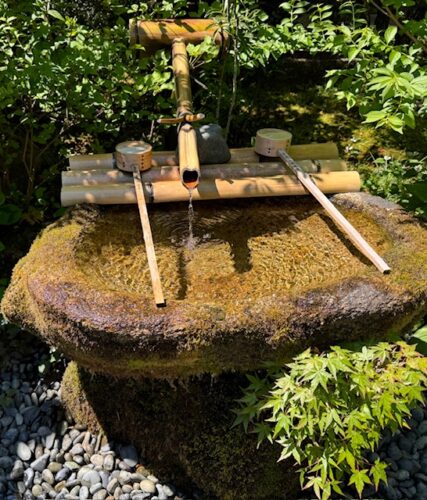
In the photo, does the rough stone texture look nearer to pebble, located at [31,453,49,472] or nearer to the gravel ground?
the gravel ground

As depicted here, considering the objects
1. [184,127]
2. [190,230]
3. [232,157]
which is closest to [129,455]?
[190,230]

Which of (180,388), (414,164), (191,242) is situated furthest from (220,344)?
(414,164)

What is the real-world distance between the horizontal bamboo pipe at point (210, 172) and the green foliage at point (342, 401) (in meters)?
1.65

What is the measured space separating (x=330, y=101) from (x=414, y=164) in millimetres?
1350

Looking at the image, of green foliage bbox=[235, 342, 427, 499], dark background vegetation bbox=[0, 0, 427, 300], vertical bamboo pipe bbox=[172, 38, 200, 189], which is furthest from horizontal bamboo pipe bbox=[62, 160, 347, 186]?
green foliage bbox=[235, 342, 427, 499]

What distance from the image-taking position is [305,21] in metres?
6.83

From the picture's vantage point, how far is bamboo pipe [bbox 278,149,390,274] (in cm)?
308

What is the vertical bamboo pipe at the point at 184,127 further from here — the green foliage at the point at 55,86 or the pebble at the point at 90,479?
the pebble at the point at 90,479

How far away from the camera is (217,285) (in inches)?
139

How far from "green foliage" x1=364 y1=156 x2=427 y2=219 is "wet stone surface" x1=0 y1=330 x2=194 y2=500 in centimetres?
259

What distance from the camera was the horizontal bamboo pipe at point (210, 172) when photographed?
3.82 m

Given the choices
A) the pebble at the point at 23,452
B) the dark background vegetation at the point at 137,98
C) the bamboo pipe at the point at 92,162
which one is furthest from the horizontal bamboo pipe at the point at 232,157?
the pebble at the point at 23,452

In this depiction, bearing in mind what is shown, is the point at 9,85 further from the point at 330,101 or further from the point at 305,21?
the point at 305,21

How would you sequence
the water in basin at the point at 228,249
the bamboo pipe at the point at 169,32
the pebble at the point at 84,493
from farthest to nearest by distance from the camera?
the bamboo pipe at the point at 169,32
the water in basin at the point at 228,249
the pebble at the point at 84,493
